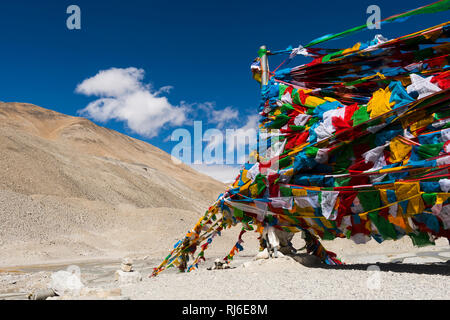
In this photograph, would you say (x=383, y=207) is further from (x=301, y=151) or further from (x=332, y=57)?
(x=332, y=57)

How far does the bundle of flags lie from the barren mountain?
22.0 m

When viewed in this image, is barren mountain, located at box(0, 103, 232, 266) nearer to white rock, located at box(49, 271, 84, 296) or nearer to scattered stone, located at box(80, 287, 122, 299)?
white rock, located at box(49, 271, 84, 296)

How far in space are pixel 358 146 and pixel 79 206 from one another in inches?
1500

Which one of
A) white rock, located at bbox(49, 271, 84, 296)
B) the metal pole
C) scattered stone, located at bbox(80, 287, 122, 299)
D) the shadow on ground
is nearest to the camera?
scattered stone, located at bbox(80, 287, 122, 299)

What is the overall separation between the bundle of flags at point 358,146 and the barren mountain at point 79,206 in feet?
72.2

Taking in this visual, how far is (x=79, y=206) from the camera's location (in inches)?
1615

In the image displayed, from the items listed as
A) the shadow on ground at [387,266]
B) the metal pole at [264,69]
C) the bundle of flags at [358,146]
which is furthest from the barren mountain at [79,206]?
the bundle of flags at [358,146]

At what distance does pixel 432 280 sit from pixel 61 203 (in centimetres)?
3991

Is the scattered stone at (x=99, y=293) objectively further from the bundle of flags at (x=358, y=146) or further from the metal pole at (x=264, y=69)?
the metal pole at (x=264, y=69)

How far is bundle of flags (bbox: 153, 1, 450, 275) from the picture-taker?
25.6ft

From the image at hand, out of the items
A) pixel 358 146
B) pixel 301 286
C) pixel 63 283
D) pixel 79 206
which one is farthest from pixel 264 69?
pixel 79 206

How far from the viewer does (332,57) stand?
33.4 ft

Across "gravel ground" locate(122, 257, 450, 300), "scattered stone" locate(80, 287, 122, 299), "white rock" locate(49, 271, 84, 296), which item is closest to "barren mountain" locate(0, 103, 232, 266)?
"white rock" locate(49, 271, 84, 296)

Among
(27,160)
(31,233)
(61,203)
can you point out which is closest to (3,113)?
(27,160)
